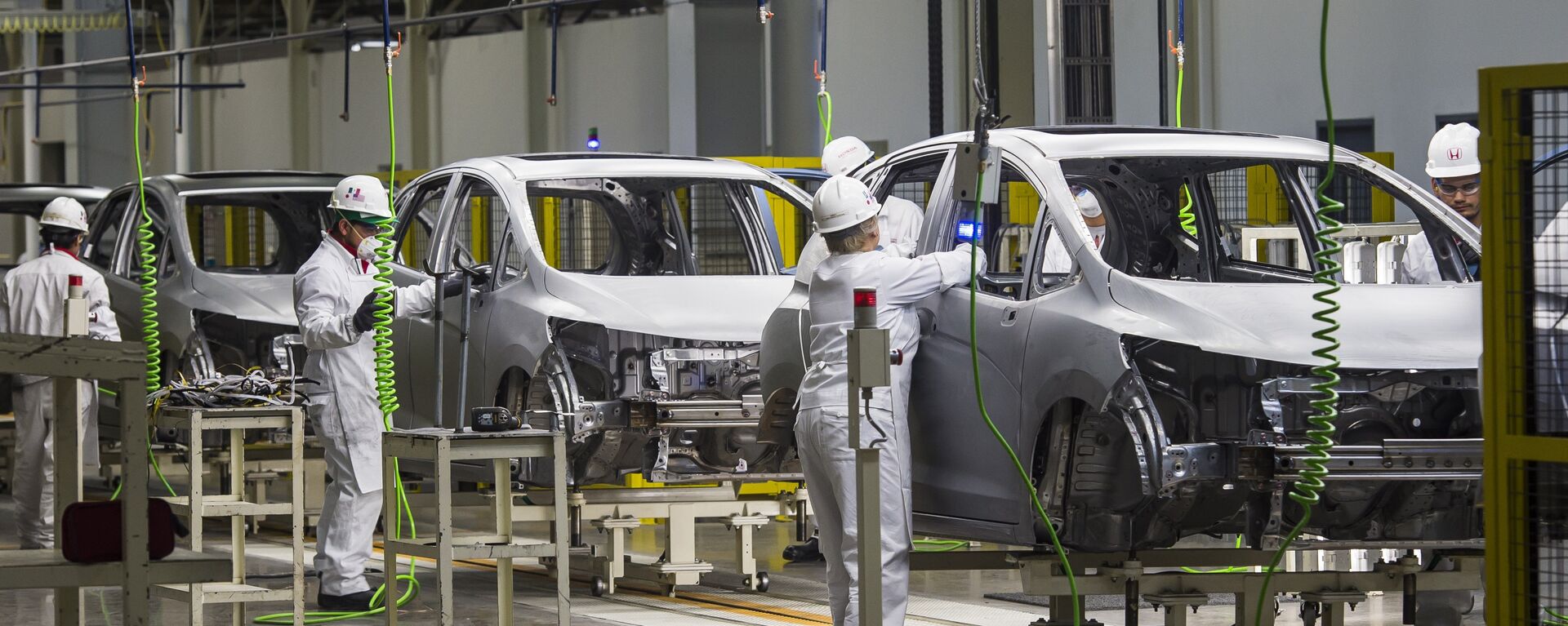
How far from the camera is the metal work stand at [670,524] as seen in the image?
8.36 meters

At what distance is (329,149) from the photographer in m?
22.1

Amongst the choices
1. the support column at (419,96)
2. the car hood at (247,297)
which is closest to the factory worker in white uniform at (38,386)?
the car hood at (247,297)

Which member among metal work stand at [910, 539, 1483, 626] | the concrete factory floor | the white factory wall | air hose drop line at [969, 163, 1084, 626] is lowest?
the concrete factory floor

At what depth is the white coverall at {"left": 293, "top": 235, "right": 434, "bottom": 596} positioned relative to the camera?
773 cm

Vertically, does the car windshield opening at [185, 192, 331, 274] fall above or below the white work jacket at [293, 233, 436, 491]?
above

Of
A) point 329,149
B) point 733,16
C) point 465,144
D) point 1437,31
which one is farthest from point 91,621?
point 329,149

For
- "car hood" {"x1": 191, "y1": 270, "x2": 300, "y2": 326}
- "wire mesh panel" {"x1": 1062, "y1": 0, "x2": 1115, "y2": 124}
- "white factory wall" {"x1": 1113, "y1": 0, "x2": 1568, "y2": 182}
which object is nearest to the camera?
"wire mesh panel" {"x1": 1062, "y1": 0, "x2": 1115, "y2": 124}

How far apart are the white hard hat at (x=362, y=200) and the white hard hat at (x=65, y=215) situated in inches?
105

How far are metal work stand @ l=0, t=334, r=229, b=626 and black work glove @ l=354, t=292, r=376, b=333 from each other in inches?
131

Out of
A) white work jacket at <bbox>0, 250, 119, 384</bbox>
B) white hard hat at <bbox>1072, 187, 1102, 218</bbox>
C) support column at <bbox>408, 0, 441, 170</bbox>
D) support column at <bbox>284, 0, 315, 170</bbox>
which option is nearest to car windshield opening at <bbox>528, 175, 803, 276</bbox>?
white hard hat at <bbox>1072, 187, 1102, 218</bbox>

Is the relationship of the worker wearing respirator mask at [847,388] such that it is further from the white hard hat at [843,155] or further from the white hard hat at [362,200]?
the white hard hat at [843,155]

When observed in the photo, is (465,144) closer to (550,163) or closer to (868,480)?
(550,163)

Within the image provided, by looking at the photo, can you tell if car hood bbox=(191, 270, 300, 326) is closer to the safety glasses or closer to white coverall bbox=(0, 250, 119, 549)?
white coverall bbox=(0, 250, 119, 549)

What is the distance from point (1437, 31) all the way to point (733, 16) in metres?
6.22
